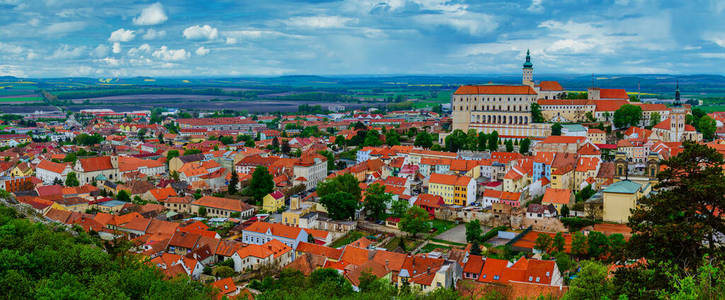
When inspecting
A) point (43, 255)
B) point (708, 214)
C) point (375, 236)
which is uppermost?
point (708, 214)

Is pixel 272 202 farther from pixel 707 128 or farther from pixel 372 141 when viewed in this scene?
pixel 707 128

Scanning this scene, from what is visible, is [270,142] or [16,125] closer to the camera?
[270,142]

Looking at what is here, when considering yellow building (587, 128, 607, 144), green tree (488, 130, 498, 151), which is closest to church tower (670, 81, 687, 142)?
yellow building (587, 128, 607, 144)

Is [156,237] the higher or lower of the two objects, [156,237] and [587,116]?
the lower

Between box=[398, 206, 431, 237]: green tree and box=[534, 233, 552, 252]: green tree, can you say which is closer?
box=[534, 233, 552, 252]: green tree

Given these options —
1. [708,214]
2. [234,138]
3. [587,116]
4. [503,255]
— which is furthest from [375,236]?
[234,138]

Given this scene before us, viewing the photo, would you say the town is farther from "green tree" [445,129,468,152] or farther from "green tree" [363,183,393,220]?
"green tree" [445,129,468,152]

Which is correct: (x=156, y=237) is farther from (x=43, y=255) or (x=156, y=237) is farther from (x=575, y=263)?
(x=575, y=263)
